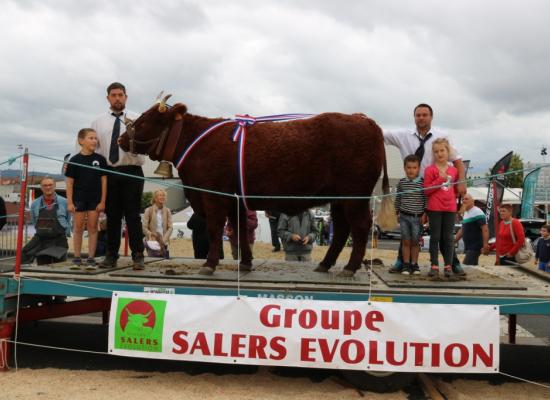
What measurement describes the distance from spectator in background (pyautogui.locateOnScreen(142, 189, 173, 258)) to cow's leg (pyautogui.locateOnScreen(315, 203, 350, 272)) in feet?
11.9

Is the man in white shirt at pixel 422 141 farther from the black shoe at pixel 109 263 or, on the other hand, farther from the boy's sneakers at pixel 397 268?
the black shoe at pixel 109 263

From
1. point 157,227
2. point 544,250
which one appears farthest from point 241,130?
point 544,250

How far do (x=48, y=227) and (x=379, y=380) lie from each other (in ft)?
14.8

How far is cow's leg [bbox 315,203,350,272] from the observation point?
5.14 meters

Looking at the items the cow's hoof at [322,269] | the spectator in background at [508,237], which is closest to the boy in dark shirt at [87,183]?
the cow's hoof at [322,269]

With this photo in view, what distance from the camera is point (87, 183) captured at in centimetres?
513

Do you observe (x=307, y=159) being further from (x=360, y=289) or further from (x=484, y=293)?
(x=484, y=293)

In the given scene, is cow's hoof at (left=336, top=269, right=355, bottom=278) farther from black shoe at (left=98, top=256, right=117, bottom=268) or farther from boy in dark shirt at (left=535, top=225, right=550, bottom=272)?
boy in dark shirt at (left=535, top=225, right=550, bottom=272)

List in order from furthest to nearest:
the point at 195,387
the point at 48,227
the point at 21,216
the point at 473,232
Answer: the point at 473,232 → the point at 48,227 → the point at 21,216 → the point at 195,387

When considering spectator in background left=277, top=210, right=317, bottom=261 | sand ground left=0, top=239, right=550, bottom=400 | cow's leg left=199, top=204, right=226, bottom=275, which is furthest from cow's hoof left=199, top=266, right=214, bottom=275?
spectator in background left=277, top=210, right=317, bottom=261

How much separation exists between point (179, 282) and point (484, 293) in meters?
2.46

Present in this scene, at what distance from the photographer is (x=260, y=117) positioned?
4973 millimetres

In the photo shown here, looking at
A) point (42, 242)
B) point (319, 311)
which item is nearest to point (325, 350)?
point (319, 311)

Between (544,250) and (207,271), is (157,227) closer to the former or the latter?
(207,271)
